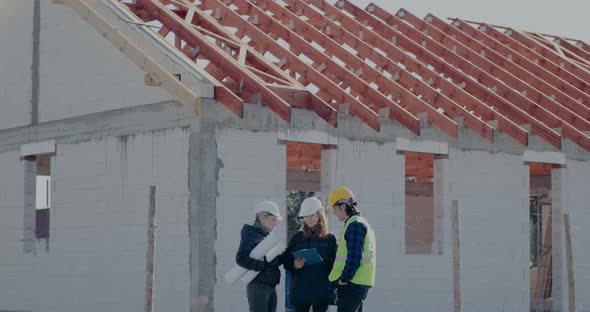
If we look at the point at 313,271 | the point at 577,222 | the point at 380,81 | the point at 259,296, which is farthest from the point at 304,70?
the point at 313,271

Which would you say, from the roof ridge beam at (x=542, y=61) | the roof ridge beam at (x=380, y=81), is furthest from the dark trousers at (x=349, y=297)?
the roof ridge beam at (x=542, y=61)

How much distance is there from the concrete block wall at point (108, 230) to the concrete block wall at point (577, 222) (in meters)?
7.64

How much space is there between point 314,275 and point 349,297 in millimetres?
383

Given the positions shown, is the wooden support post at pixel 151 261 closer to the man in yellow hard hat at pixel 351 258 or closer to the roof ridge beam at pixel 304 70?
the man in yellow hard hat at pixel 351 258

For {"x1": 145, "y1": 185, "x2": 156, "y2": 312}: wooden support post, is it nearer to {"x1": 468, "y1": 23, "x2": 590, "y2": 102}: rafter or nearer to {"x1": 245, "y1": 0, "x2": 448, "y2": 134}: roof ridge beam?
{"x1": 245, "y1": 0, "x2": 448, "y2": 134}: roof ridge beam

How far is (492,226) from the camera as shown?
62.1ft

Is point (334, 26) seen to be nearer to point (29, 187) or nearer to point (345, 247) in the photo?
point (29, 187)

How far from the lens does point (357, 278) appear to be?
9.62m

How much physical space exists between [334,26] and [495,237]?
4.80 meters

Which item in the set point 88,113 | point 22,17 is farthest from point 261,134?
point 22,17

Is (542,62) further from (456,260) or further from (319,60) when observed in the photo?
(456,260)

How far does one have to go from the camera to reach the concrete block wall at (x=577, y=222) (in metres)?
19.9

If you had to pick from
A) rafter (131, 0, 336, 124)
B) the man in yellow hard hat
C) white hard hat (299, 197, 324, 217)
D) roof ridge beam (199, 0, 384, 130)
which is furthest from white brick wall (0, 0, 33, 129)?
the man in yellow hard hat

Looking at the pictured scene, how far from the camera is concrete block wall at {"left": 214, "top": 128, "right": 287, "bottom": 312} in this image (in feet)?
50.0
